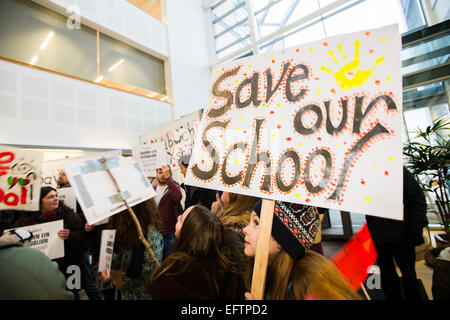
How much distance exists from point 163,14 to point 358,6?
4.52 meters

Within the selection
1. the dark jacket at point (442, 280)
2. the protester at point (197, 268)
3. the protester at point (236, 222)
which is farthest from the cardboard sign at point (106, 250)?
the dark jacket at point (442, 280)

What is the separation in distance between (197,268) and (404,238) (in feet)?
4.67

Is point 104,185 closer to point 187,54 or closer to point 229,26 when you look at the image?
point 187,54

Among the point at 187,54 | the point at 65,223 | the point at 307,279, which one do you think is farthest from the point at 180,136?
the point at 187,54

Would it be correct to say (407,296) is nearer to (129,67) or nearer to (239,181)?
(239,181)

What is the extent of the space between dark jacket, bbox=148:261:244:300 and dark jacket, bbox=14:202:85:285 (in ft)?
3.45

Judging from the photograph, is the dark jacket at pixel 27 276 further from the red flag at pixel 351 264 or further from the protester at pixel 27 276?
the red flag at pixel 351 264

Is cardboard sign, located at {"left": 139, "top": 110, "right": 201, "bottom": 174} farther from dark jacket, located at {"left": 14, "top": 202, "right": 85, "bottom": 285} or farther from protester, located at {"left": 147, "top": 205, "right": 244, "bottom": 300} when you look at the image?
protester, located at {"left": 147, "top": 205, "right": 244, "bottom": 300}

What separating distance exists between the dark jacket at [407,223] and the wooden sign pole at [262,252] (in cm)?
117

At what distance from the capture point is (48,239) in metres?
1.37

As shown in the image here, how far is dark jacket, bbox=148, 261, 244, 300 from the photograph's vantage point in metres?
0.80

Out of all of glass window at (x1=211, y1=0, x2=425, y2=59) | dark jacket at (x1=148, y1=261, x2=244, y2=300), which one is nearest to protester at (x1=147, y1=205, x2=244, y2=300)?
dark jacket at (x1=148, y1=261, x2=244, y2=300)
